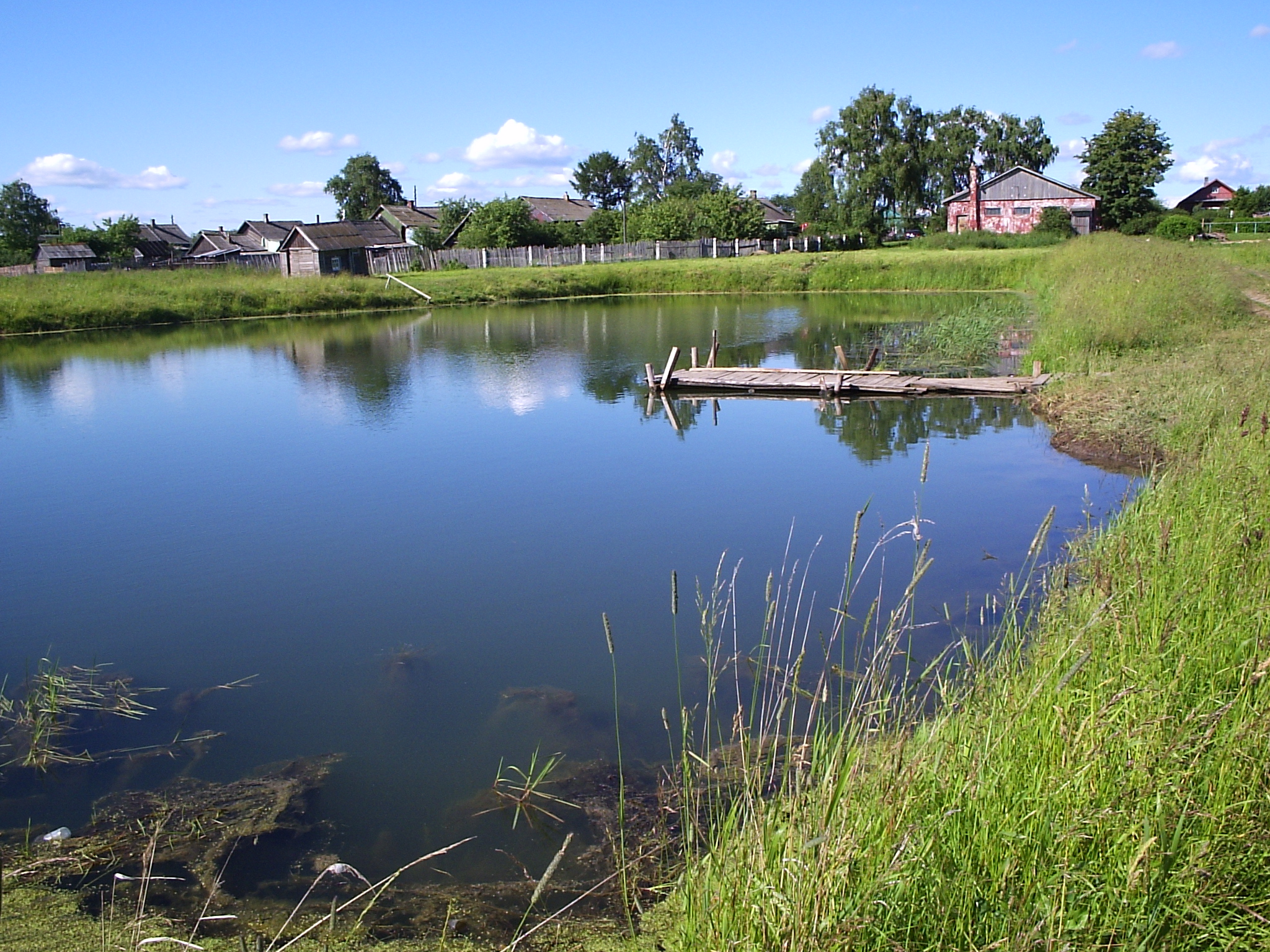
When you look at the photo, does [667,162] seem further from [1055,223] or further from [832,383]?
[832,383]

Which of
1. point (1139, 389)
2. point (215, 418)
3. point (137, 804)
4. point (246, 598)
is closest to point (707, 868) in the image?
point (137, 804)

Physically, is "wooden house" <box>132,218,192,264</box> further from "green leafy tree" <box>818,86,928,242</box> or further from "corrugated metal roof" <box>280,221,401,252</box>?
"green leafy tree" <box>818,86,928,242</box>

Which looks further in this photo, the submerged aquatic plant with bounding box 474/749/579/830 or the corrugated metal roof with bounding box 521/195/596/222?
the corrugated metal roof with bounding box 521/195/596/222

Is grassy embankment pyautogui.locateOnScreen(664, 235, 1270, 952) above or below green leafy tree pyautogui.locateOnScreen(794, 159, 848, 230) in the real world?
below

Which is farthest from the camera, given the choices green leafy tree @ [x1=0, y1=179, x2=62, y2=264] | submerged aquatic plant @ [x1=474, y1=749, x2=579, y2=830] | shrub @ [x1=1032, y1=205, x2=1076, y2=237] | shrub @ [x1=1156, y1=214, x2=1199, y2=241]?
green leafy tree @ [x1=0, y1=179, x2=62, y2=264]

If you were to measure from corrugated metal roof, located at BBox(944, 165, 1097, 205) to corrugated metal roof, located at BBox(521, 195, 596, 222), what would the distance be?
25.2m

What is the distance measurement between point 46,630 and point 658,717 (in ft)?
16.8

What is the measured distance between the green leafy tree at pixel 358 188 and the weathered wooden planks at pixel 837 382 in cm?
7596

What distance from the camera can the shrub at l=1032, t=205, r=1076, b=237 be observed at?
50.0 metres

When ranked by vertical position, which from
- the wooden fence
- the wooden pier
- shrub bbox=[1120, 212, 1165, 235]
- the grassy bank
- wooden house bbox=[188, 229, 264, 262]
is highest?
wooden house bbox=[188, 229, 264, 262]

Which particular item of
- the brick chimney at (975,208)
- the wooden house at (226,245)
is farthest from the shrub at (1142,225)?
the wooden house at (226,245)

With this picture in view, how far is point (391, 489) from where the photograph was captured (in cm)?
1205

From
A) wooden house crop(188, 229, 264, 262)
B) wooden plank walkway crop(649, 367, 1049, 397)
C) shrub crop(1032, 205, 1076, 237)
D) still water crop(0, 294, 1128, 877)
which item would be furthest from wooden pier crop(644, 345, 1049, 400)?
wooden house crop(188, 229, 264, 262)

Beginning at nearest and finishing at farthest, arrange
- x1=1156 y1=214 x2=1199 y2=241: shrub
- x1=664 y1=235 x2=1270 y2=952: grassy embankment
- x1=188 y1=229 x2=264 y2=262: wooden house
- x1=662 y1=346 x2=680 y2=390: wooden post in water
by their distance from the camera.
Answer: x1=664 y1=235 x2=1270 y2=952: grassy embankment, x1=662 y1=346 x2=680 y2=390: wooden post in water, x1=1156 y1=214 x2=1199 y2=241: shrub, x1=188 y1=229 x2=264 y2=262: wooden house
